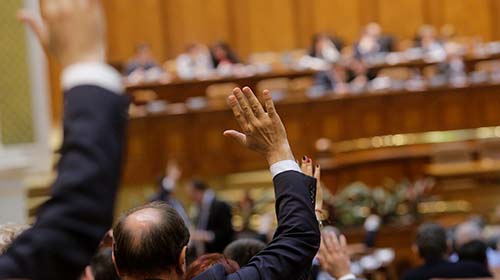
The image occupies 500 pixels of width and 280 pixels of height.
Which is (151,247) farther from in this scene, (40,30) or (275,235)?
(40,30)

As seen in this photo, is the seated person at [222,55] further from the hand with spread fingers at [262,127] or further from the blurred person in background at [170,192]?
the hand with spread fingers at [262,127]

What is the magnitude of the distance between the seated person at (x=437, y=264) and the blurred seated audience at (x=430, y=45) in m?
9.25

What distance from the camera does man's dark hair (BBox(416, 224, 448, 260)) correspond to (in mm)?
5277

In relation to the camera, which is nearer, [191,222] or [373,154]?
[191,222]

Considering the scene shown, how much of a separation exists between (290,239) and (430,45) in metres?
13.3

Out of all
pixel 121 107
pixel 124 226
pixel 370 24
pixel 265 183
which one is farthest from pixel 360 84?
pixel 121 107

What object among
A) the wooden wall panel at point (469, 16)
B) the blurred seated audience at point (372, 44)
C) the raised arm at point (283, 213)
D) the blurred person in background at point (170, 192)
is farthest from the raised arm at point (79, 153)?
Answer: the wooden wall panel at point (469, 16)

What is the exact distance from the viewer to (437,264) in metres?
5.27

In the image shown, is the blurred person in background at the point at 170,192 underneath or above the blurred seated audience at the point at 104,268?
underneath

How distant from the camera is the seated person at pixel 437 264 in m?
5.21

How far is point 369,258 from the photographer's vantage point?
28.0 ft

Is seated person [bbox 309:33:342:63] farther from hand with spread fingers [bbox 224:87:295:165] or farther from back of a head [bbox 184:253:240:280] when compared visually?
hand with spread fingers [bbox 224:87:295:165]

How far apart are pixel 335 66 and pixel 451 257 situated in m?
7.55

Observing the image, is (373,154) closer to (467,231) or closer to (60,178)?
(467,231)
